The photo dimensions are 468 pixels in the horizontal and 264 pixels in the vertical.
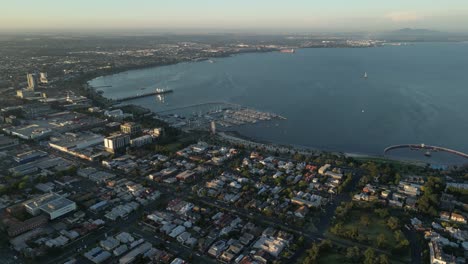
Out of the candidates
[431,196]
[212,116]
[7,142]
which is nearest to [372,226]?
[431,196]

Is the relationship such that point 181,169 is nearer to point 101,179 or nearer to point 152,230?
point 101,179

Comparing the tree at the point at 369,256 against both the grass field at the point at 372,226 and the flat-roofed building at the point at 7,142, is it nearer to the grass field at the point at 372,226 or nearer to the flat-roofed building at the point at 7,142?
the grass field at the point at 372,226

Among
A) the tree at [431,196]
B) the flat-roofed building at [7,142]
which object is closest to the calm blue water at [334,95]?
the tree at [431,196]

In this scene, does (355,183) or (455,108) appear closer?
(355,183)

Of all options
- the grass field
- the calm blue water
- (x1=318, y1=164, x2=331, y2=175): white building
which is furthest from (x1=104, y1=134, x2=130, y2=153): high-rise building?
the grass field

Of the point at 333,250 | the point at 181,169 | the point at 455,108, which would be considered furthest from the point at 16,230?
the point at 455,108

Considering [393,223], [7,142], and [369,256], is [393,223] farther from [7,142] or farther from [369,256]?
[7,142]

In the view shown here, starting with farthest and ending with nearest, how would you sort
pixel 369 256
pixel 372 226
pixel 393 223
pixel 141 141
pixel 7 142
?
pixel 141 141 → pixel 7 142 → pixel 372 226 → pixel 393 223 → pixel 369 256

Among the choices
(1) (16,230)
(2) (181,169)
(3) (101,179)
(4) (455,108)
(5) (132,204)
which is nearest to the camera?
(1) (16,230)
